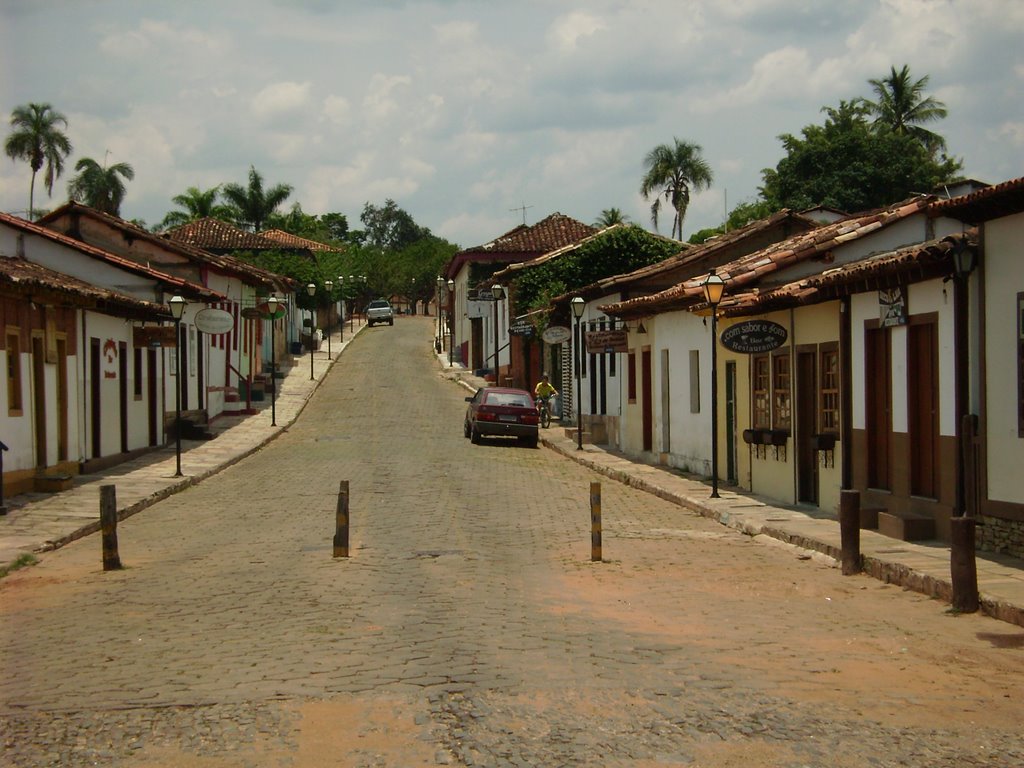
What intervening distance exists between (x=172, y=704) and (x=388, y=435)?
84.1 ft

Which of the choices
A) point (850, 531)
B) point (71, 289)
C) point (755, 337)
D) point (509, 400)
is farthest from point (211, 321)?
point (850, 531)

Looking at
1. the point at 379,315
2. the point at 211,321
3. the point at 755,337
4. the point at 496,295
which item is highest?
the point at 379,315

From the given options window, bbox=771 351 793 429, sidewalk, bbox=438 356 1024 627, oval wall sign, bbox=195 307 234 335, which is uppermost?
oval wall sign, bbox=195 307 234 335

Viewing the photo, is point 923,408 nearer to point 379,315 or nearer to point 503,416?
point 503,416

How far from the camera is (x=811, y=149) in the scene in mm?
61062

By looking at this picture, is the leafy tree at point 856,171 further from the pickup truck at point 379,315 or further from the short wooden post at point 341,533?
the short wooden post at point 341,533

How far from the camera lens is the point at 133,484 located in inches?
895

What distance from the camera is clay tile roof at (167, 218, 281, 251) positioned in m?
62.1

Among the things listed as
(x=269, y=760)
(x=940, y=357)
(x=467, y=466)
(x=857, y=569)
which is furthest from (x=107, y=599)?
(x=467, y=466)

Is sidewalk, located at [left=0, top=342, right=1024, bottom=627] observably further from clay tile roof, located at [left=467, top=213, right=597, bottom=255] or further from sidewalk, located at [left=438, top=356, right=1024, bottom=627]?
clay tile roof, located at [left=467, top=213, right=597, bottom=255]

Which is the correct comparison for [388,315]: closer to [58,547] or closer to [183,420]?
[183,420]

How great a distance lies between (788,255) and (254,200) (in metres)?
71.5

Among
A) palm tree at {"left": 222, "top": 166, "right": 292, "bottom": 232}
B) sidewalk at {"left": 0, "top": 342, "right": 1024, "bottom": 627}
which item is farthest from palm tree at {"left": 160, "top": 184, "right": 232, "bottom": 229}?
sidewalk at {"left": 0, "top": 342, "right": 1024, "bottom": 627}

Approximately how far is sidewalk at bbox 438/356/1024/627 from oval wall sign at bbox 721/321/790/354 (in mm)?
2367
